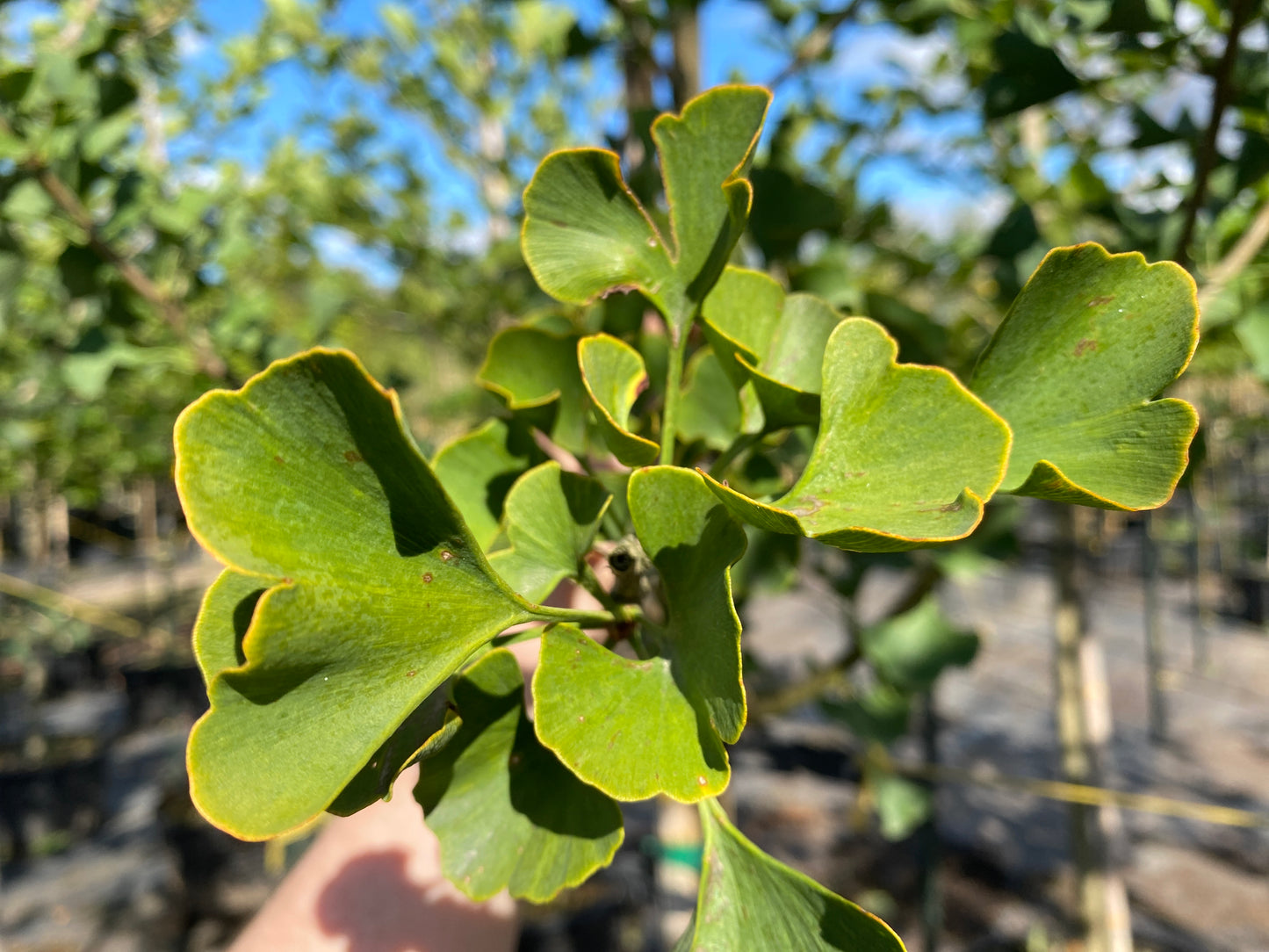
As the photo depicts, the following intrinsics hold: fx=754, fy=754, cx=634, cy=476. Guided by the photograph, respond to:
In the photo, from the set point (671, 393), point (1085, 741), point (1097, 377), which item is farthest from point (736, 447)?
point (1085, 741)

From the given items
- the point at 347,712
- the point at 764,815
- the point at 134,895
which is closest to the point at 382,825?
the point at 347,712

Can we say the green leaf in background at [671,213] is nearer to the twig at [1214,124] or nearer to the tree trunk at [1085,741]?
the twig at [1214,124]

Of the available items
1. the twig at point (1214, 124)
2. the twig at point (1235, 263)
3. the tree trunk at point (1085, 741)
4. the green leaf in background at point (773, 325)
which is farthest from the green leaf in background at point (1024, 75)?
the tree trunk at point (1085, 741)

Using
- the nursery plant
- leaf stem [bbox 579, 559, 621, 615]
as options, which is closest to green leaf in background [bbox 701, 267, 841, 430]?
the nursery plant

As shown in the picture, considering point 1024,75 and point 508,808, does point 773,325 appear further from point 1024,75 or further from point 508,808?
point 1024,75

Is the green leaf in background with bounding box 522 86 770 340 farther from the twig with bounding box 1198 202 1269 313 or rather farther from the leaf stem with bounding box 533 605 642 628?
the twig with bounding box 1198 202 1269 313

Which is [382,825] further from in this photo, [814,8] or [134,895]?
[134,895]
